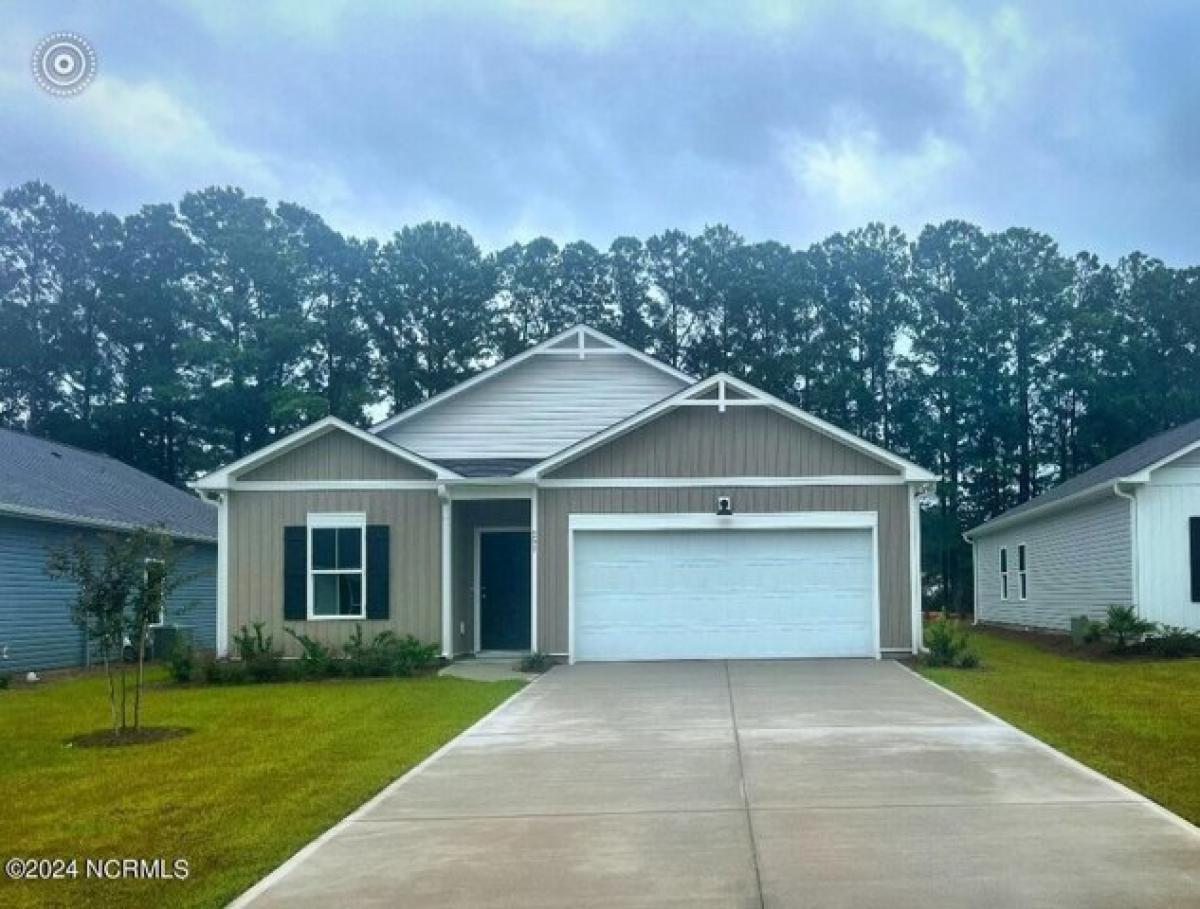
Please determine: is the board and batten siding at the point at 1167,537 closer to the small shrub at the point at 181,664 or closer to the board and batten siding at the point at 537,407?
the board and batten siding at the point at 537,407

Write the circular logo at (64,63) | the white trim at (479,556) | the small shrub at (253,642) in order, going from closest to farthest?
the circular logo at (64,63), the small shrub at (253,642), the white trim at (479,556)

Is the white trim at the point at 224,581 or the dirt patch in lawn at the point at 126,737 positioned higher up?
the white trim at the point at 224,581

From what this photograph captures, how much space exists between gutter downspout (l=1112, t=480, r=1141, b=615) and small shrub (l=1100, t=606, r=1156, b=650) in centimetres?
47

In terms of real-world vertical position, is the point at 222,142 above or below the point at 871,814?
above

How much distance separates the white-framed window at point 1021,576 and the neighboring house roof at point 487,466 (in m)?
13.2

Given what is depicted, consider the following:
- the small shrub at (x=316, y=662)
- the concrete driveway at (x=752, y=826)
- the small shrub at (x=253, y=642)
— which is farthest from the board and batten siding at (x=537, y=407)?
the concrete driveway at (x=752, y=826)

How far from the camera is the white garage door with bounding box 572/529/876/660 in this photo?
18828 millimetres

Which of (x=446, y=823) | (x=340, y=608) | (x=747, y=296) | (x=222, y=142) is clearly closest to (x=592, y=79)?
(x=222, y=142)

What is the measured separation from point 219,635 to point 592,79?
10.3 m

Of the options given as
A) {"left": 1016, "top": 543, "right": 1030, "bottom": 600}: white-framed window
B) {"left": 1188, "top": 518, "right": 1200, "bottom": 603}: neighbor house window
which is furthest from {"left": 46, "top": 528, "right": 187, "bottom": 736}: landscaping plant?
{"left": 1016, "top": 543, "right": 1030, "bottom": 600}: white-framed window

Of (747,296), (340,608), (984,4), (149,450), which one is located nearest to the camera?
(984,4)

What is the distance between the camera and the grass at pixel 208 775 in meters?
6.78

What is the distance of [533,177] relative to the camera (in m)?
22.1

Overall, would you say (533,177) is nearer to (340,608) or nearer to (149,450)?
(340,608)
